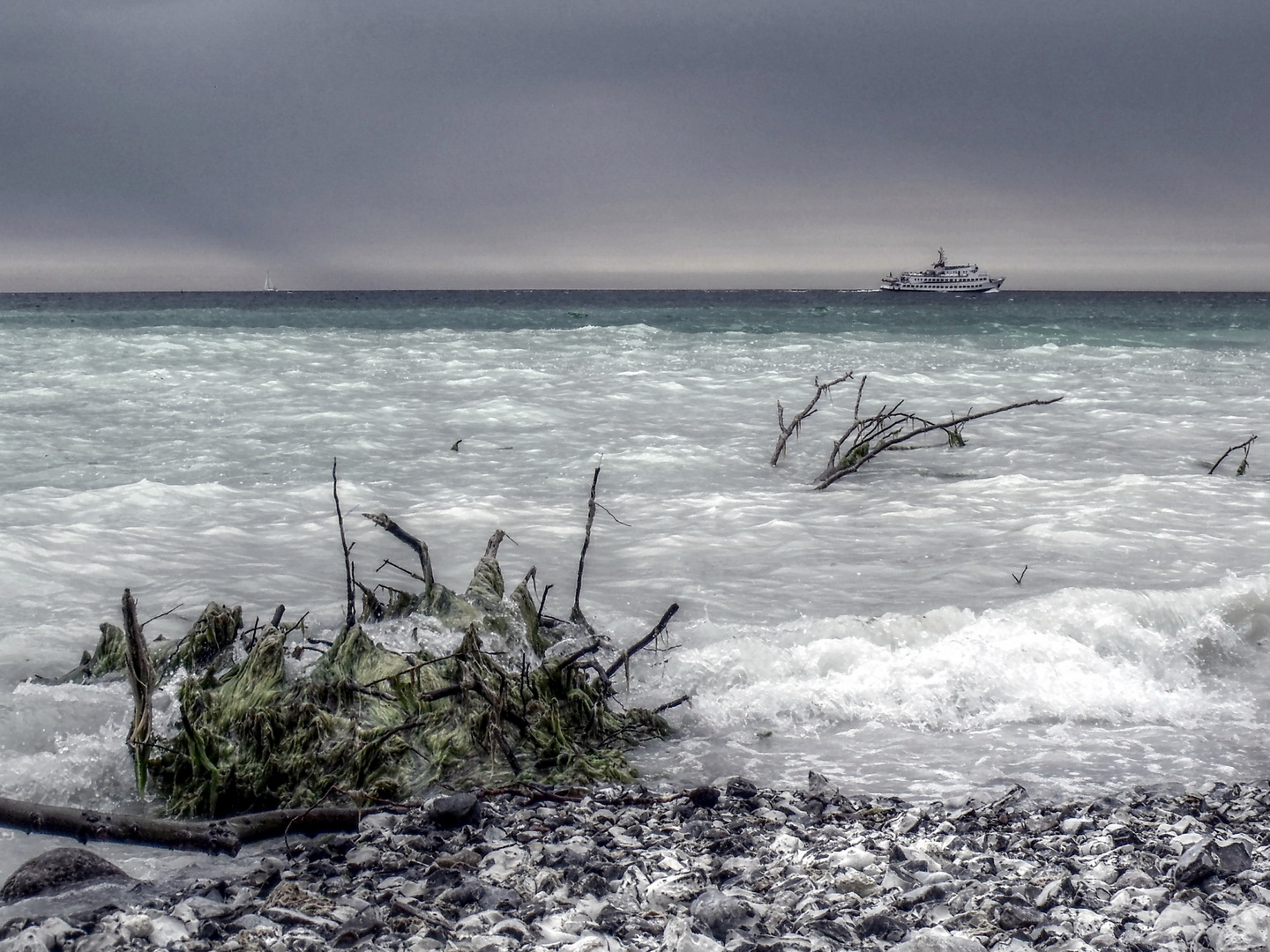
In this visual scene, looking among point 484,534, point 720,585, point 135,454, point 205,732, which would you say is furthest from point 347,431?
point 205,732

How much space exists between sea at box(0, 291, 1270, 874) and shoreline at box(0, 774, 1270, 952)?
502 millimetres

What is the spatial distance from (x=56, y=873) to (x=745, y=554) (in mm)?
4890

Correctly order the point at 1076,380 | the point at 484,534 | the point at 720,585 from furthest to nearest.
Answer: the point at 1076,380
the point at 484,534
the point at 720,585

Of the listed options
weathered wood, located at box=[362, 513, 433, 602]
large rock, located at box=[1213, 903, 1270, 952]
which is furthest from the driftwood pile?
large rock, located at box=[1213, 903, 1270, 952]

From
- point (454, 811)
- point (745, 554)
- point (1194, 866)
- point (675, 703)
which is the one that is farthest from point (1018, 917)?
point (745, 554)

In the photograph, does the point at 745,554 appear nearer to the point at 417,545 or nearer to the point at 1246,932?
the point at 417,545

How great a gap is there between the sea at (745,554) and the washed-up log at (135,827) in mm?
329

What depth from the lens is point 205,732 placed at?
12.2 ft

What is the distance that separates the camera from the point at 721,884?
2.69 meters

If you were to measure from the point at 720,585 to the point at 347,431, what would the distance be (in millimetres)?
7399

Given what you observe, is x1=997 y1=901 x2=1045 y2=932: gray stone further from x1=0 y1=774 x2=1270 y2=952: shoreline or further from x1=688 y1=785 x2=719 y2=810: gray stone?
x1=688 y1=785 x2=719 y2=810: gray stone

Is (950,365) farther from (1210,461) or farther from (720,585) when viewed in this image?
(720,585)

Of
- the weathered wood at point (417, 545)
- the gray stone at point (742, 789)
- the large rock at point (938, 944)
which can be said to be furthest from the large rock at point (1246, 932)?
the weathered wood at point (417, 545)

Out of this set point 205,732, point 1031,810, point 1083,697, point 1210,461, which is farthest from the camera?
point 1210,461
